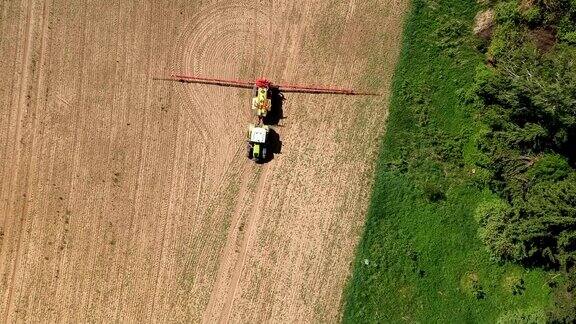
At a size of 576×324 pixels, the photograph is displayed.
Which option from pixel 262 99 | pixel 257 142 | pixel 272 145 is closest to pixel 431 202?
pixel 272 145

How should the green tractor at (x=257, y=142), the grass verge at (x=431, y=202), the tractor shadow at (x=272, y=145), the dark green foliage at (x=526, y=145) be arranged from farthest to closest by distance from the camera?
the tractor shadow at (x=272, y=145) → the grass verge at (x=431, y=202) → the green tractor at (x=257, y=142) → the dark green foliage at (x=526, y=145)

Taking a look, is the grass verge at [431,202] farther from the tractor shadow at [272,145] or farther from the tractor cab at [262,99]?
the tractor cab at [262,99]

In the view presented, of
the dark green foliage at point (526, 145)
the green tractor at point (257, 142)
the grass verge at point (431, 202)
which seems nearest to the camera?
the dark green foliage at point (526, 145)

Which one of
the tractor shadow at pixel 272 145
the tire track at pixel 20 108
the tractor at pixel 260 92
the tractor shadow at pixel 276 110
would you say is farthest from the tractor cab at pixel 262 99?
the tire track at pixel 20 108

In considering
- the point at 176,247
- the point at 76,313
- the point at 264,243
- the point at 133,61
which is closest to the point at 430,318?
the point at 264,243

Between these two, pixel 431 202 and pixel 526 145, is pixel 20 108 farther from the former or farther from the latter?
pixel 526 145

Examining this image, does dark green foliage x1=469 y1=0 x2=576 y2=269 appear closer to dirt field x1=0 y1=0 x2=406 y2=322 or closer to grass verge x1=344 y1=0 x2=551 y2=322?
grass verge x1=344 y1=0 x2=551 y2=322
